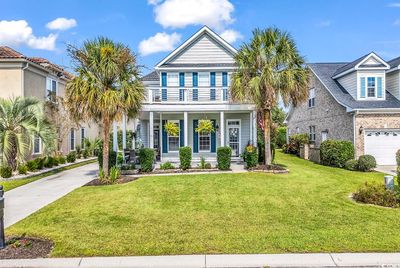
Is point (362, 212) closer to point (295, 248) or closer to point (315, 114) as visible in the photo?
point (295, 248)

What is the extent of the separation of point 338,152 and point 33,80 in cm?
2077

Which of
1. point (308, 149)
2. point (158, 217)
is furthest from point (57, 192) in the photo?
point (308, 149)

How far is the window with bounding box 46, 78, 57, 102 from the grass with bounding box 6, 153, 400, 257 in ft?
42.5

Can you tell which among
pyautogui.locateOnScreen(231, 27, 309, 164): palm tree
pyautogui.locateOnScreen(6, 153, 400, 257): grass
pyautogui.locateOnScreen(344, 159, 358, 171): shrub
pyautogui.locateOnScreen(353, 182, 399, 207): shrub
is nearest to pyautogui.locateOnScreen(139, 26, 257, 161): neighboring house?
pyautogui.locateOnScreen(231, 27, 309, 164): palm tree

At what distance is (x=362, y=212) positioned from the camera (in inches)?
341

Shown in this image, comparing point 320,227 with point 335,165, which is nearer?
point 320,227

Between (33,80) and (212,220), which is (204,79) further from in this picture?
(212,220)

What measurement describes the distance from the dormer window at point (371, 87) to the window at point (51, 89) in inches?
891

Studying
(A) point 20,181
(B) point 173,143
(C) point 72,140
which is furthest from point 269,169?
(C) point 72,140

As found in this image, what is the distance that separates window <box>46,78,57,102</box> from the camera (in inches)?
888

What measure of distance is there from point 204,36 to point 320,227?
18.4m

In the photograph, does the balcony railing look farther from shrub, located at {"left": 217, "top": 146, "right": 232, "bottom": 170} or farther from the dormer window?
the dormer window

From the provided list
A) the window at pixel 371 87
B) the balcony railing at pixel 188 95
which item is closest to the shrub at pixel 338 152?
the window at pixel 371 87

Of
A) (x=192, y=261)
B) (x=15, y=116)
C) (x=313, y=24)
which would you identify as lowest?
(x=192, y=261)
